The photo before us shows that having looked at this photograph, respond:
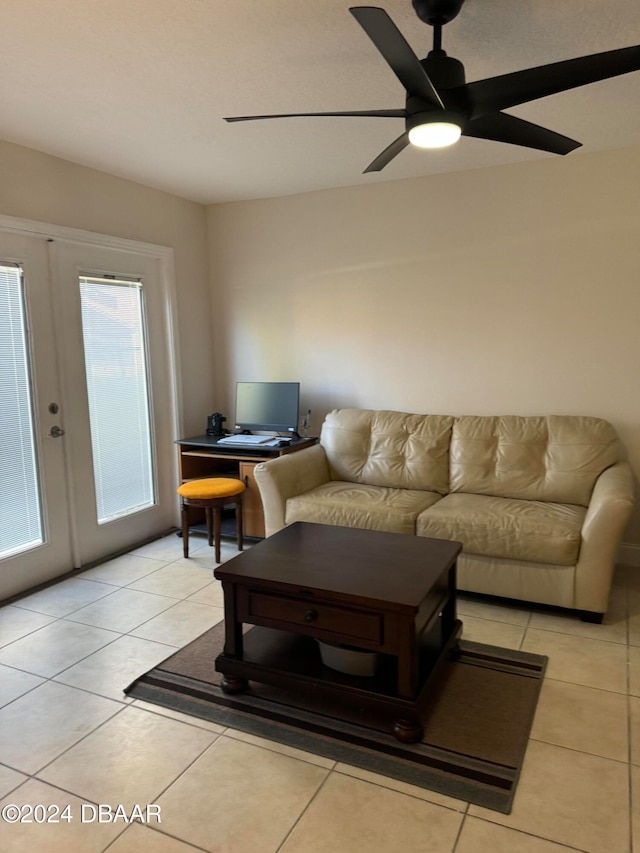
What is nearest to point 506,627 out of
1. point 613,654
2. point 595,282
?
point 613,654

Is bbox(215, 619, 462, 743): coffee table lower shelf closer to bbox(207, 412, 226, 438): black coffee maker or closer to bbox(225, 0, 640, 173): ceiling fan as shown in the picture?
bbox(225, 0, 640, 173): ceiling fan

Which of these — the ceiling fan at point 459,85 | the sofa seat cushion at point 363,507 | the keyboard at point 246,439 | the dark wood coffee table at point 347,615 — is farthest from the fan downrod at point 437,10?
the keyboard at point 246,439

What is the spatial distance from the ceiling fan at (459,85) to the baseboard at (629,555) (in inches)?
99.7

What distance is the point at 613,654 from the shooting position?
8.49ft

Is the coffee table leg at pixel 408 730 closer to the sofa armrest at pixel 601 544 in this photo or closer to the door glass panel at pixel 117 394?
the sofa armrest at pixel 601 544

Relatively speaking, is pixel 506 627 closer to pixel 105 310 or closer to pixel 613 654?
pixel 613 654

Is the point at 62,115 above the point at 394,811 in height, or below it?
above

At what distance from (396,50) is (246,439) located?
2897 mm

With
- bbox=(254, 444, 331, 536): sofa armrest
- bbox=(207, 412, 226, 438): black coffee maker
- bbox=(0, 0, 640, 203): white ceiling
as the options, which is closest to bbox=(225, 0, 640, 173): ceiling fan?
bbox=(0, 0, 640, 203): white ceiling

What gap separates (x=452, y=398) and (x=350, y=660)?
7.47ft

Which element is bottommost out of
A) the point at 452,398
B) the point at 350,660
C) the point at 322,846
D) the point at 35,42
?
the point at 322,846

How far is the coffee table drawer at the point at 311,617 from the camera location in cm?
206

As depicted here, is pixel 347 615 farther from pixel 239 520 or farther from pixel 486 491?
pixel 239 520

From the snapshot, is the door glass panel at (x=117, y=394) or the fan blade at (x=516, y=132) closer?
the fan blade at (x=516, y=132)
